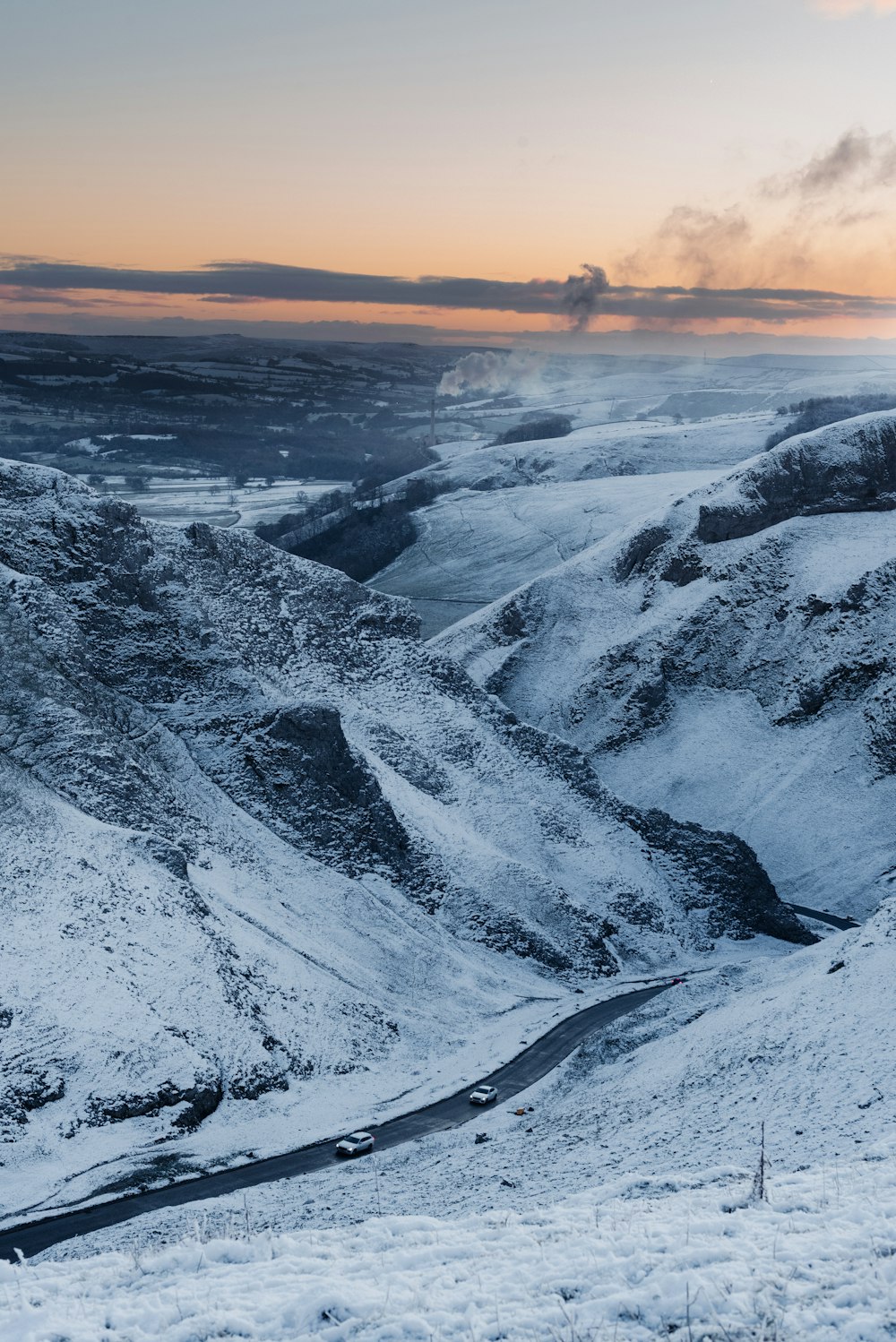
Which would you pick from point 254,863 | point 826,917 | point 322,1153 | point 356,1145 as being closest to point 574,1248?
point 356,1145

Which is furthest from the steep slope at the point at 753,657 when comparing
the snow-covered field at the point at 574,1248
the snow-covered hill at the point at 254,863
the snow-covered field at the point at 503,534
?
the snow-covered field at the point at 574,1248

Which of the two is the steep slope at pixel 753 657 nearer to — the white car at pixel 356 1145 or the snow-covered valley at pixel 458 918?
the snow-covered valley at pixel 458 918

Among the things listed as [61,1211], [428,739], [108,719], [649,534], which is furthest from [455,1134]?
[649,534]

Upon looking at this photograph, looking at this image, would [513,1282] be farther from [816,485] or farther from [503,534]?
[503,534]

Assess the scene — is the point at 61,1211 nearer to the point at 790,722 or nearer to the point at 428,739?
the point at 428,739

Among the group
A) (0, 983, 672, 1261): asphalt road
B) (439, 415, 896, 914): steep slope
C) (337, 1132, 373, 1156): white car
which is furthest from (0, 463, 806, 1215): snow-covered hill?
(439, 415, 896, 914): steep slope

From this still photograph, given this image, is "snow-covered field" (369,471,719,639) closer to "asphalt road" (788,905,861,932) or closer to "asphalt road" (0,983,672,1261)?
"asphalt road" (788,905,861,932)
